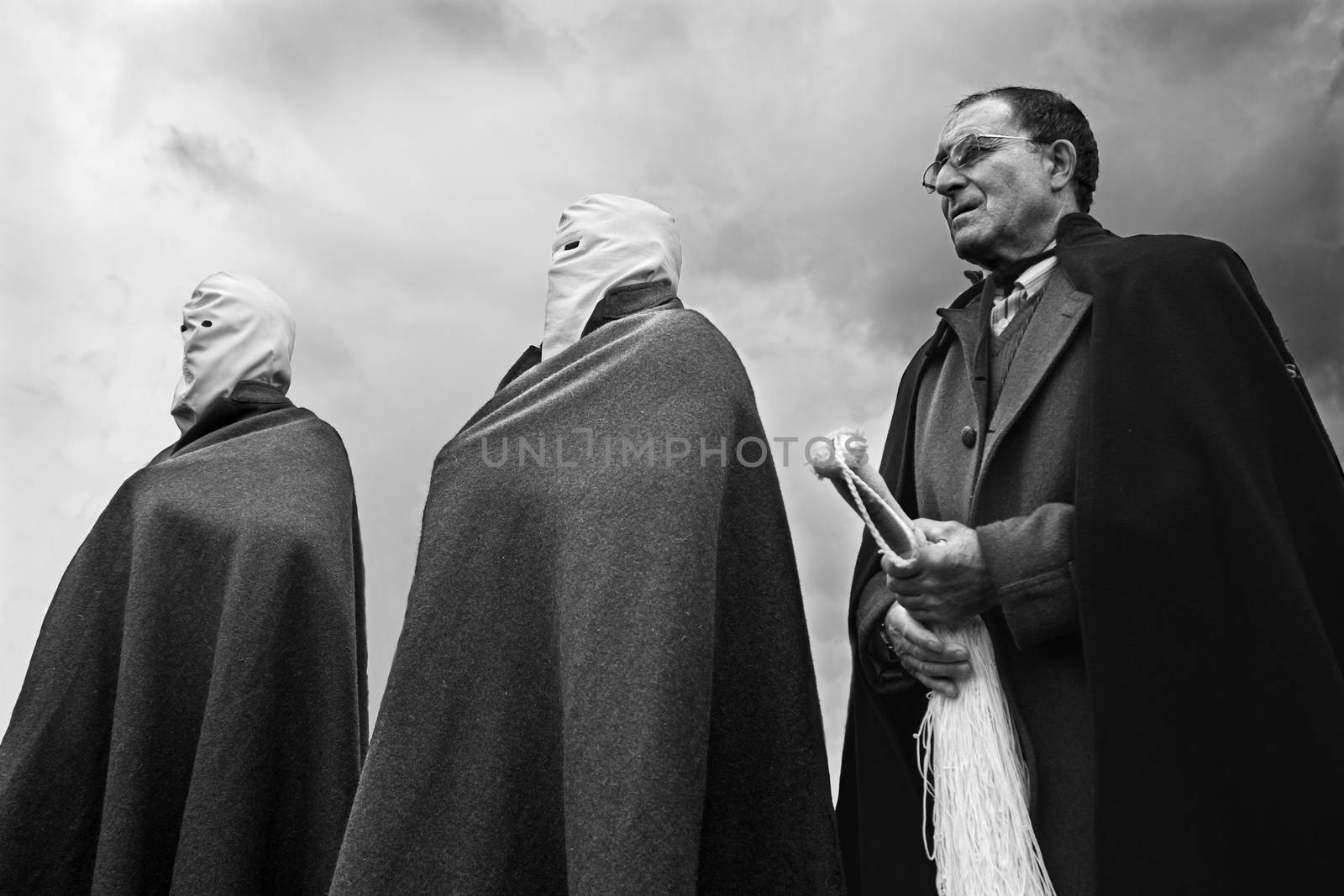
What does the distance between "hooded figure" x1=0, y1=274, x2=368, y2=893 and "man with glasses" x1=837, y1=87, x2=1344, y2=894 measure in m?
1.65

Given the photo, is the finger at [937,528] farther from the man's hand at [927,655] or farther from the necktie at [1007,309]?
the necktie at [1007,309]

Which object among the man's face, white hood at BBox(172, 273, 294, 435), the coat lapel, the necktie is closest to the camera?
the coat lapel

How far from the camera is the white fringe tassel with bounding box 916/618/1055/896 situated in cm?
250

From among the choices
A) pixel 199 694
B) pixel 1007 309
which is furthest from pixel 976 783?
pixel 199 694

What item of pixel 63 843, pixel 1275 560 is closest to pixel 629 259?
pixel 1275 560

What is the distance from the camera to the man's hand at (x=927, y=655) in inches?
106

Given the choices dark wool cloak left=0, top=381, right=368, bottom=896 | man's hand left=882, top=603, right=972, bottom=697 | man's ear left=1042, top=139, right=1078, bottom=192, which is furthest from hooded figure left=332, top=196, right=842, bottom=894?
dark wool cloak left=0, top=381, right=368, bottom=896

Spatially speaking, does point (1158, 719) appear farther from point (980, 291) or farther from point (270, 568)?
point (270, 568)

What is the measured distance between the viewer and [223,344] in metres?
4.66

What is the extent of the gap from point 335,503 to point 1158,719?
2.71 m

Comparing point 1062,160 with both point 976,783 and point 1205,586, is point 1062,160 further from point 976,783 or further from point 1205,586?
point 976,783

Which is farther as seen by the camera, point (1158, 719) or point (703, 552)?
point (703, 552)

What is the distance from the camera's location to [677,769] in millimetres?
2500

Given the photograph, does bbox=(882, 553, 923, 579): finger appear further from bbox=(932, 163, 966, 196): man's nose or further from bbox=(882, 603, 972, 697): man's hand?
bbox=(932, 163, 966, 196): man's nose
